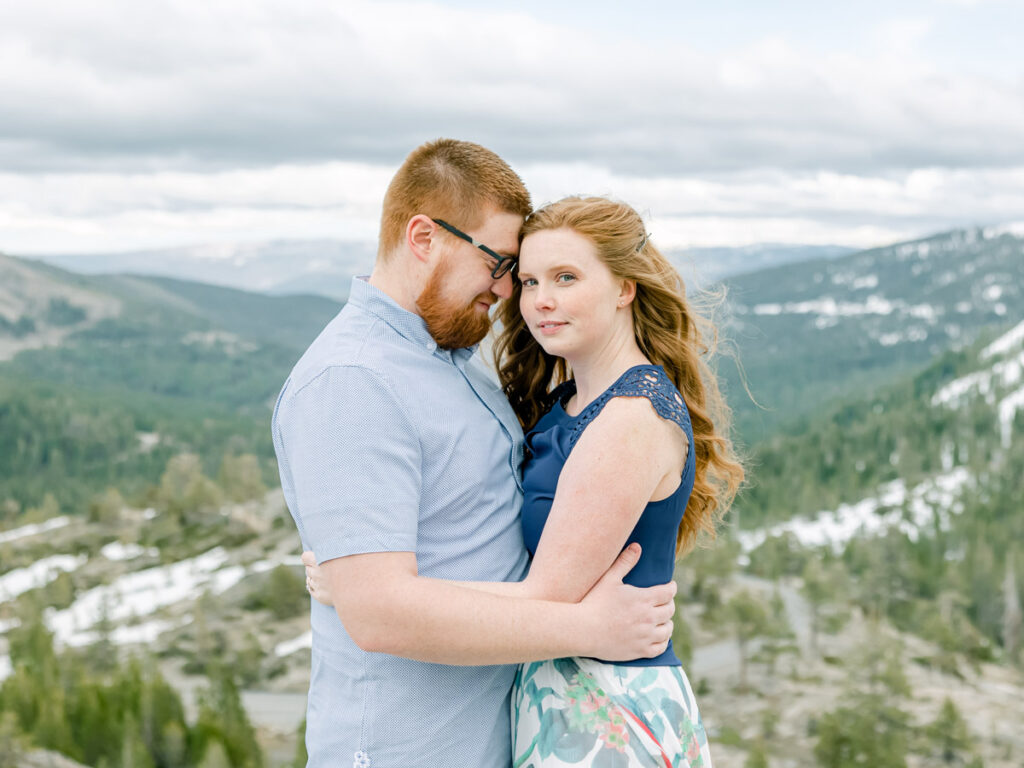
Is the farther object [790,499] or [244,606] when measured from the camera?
[790,499]

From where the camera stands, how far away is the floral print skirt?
3.96m

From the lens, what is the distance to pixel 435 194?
4.06 metres

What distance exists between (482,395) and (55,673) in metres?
75.0

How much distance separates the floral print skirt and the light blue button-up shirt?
0.55 feet

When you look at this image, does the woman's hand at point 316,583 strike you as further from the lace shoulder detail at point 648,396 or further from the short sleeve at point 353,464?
the lace shoulder detail at point 648,396

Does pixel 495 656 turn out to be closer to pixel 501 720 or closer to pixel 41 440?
pixel 501 720

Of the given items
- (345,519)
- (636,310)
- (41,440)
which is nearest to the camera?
(345,519)

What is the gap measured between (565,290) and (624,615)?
1.49 metres

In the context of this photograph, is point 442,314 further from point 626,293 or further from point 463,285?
point 626,293

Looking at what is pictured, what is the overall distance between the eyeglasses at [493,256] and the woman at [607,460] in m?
0.08

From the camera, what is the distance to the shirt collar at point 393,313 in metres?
4.10

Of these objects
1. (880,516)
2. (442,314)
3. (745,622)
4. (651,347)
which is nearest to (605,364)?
(651,347)

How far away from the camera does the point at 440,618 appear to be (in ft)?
11.5

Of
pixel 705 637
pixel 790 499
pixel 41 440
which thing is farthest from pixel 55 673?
pixel 41 440
